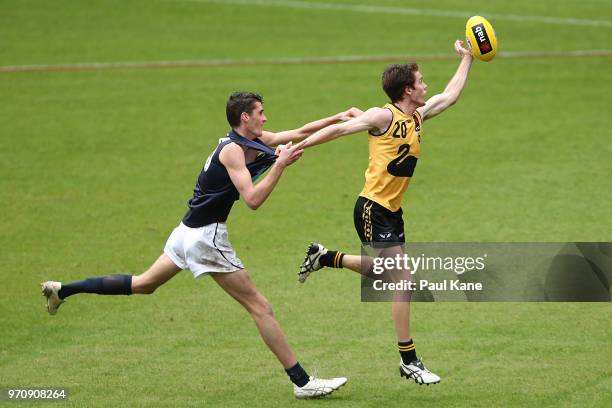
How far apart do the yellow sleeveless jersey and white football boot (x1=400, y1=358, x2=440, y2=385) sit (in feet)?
4.99

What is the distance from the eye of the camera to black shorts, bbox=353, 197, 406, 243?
10859 mm

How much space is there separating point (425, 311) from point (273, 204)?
212 inches

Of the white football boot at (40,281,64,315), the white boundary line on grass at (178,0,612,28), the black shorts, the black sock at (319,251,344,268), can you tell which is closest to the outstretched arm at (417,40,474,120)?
the black shorts

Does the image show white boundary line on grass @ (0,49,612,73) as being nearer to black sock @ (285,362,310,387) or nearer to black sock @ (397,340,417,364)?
black sock @ (397,340,417,364)

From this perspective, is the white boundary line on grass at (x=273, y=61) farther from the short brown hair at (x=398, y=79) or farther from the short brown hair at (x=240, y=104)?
the short brown hair at (x=240, y=104)

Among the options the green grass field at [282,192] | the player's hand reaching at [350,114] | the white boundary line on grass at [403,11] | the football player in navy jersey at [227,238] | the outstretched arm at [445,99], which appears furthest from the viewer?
the white boundary line on grass at [403,11]

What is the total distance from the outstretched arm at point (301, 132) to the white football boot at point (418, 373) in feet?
8.15

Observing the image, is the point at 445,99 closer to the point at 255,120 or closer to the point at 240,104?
the point at 255,120

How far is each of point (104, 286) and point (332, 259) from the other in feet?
7.79

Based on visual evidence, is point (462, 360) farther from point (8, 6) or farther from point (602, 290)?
point (8, 6)

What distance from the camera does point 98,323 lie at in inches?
514

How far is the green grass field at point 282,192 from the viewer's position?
11.4 metres

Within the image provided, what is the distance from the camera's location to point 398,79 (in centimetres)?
1073

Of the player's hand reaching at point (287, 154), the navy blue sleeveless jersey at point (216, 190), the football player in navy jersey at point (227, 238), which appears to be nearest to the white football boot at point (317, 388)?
the football player in navy jersey at point (227, 238)
